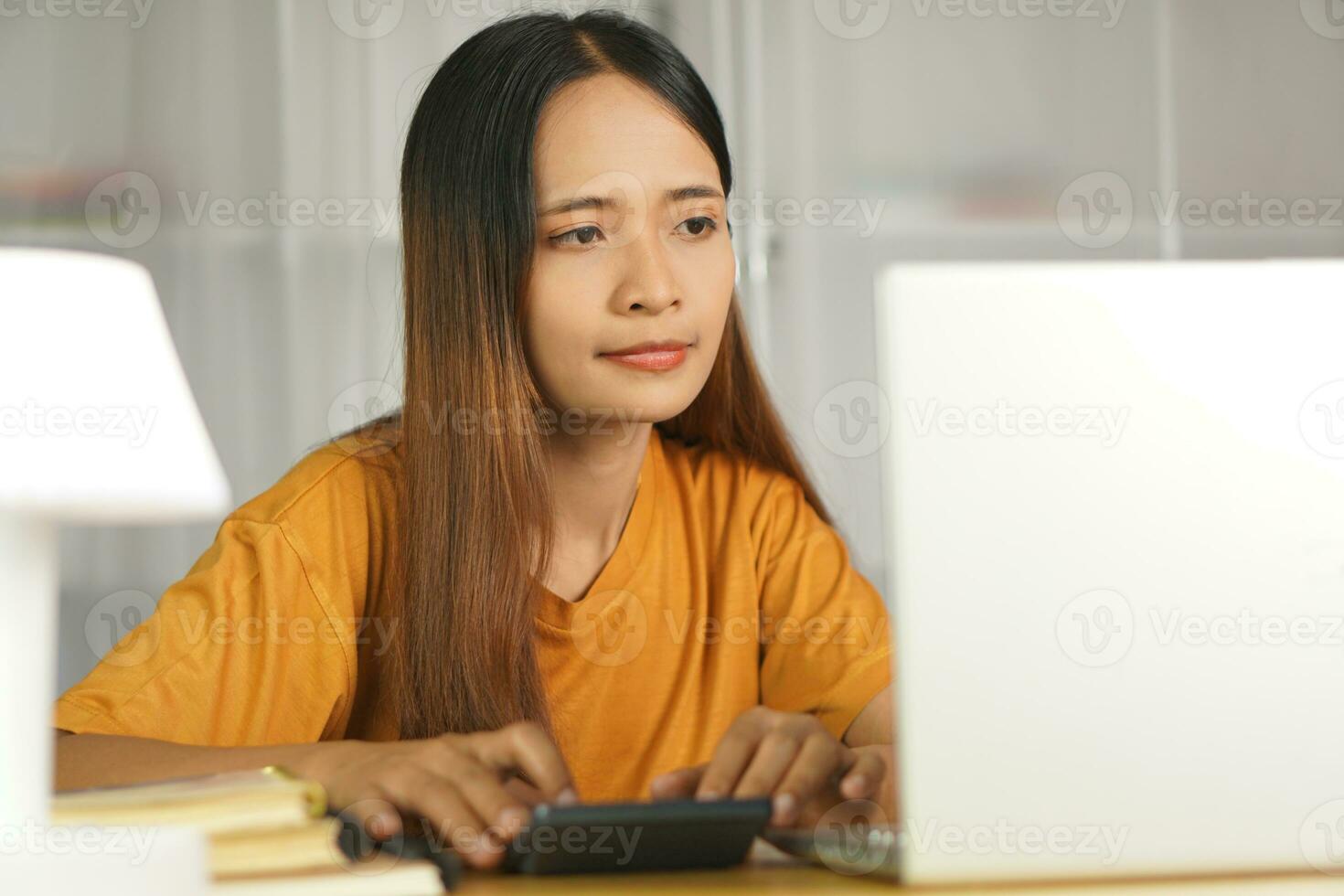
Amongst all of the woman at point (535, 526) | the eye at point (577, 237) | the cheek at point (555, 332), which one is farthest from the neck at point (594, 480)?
the eye at point (577, 237)

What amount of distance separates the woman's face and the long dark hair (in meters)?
0.02

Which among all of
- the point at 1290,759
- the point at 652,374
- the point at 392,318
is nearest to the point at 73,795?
the point at 1290,759

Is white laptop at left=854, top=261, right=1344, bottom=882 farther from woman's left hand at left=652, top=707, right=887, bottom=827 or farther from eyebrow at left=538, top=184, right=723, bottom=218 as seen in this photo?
eyebrow at left=538, top=184, right=723, bottom=218

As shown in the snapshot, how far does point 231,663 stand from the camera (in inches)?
42.0

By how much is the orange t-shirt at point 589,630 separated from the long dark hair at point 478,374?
0.06m

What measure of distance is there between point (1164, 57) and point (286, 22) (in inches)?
73.1

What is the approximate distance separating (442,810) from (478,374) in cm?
59

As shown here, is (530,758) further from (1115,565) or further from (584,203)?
(584,203)

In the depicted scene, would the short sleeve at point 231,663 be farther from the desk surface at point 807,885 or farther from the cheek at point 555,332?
the desk surface at point 807,885

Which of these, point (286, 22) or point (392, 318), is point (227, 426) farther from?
point (286, 22)

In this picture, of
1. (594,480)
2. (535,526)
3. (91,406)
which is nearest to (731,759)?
→ (91,406)

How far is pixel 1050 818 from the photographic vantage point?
23.0 inches

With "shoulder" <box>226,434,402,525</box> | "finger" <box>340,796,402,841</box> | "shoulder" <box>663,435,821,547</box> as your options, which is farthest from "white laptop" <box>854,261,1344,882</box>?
"shoulder" <box>663,435,821,547</box>

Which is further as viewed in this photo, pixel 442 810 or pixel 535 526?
pixel 535 526
